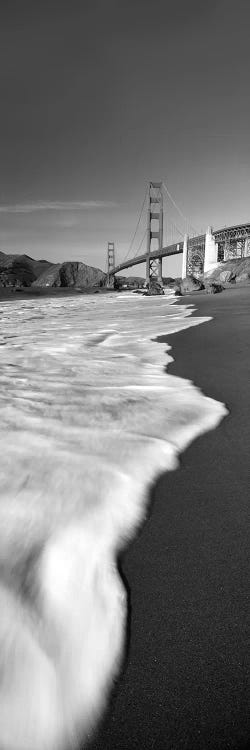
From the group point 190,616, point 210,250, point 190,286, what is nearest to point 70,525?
point 190,616

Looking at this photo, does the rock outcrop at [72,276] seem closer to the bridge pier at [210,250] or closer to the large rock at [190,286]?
the bridge pier at [210,250]

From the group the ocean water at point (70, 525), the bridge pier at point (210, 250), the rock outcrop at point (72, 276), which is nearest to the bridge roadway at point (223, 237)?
the bridge pier at point (210, 250)

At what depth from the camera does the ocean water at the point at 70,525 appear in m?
0.57

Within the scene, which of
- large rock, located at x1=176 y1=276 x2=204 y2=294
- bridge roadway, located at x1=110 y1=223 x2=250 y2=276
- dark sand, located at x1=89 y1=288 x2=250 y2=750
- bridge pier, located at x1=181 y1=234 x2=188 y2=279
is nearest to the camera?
dark sand, located at x1=89 y1=288 x2=250 y2=750

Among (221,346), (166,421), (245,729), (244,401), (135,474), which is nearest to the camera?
(245,729)

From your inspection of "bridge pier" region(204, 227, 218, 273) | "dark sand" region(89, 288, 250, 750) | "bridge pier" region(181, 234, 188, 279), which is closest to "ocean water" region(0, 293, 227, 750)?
"dark sand" region(89, 288, 250, 750)

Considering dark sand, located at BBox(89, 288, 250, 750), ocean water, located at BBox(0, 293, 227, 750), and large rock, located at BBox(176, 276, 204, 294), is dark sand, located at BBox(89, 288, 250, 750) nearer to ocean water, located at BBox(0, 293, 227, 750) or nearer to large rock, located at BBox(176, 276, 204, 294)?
ocean water, located at BBox(0, 293, 227, 750)

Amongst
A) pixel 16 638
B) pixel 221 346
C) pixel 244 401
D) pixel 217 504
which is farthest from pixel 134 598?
pixel 221 346

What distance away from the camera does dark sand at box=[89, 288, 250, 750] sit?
529mm

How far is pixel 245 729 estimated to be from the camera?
1.71ft

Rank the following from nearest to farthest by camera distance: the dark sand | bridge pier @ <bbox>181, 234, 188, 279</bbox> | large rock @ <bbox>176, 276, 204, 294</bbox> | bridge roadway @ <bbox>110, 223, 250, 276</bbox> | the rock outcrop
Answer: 1. the dark sand
2. large rock @ <bbox>176, 276, 204, 294</bbox>
3. bridge roadway @ <bbox>110, 223, 250, 276</bbox>
4. bridge pier @ <bbox>181, 234, 188, 279</bbox>
5. the rock outcrop

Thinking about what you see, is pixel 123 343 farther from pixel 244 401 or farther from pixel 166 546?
pixel 166 546

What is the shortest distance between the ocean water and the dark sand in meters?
0.04

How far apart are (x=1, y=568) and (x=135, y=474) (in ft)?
1.60
